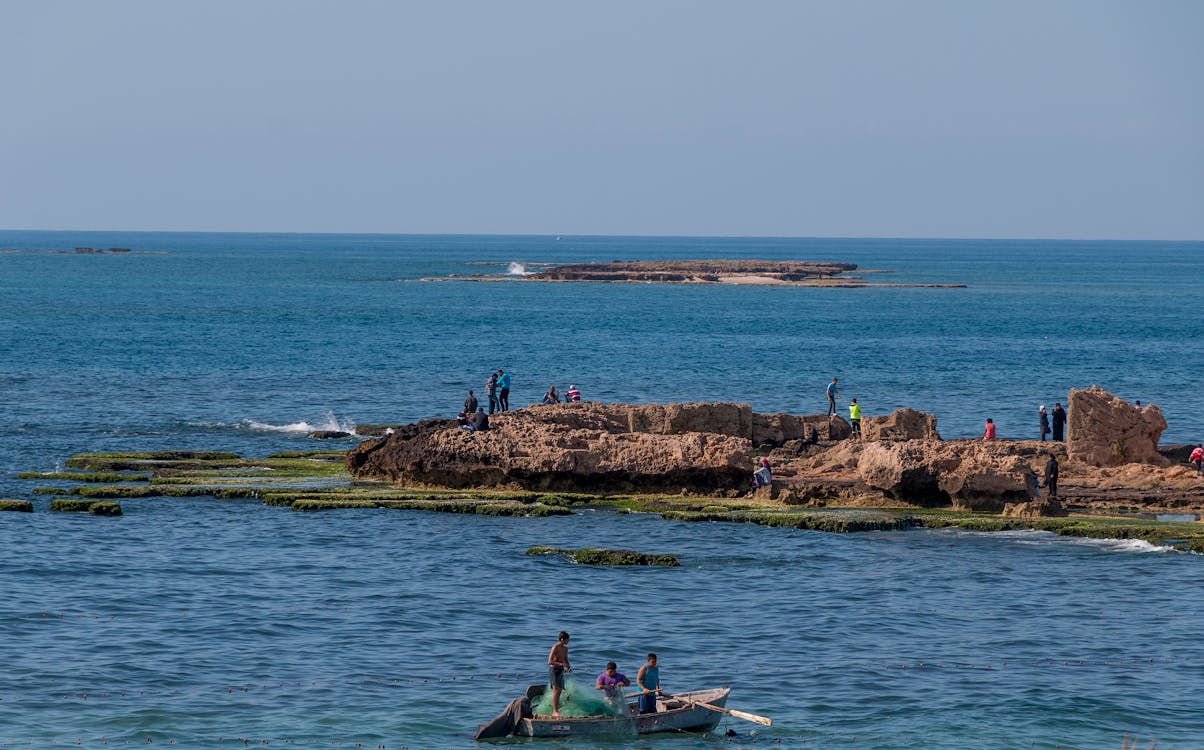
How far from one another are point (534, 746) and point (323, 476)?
25873mm

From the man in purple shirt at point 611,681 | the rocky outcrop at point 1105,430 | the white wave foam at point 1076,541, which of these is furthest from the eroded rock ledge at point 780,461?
the man in purple shirt at point 611,681

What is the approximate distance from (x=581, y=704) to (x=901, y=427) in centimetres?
2966

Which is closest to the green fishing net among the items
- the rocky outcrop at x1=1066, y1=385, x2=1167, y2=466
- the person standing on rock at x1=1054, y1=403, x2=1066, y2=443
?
the rocky outcrop at x1=1066, y1=385, x2=1167, y2=466

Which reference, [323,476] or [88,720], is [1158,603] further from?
[323,476]

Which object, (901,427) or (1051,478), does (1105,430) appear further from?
(901,427)

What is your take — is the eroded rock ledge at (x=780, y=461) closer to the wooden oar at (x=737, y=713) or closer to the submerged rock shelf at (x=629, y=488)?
the submerged rock shelf at (x=629, y=488)

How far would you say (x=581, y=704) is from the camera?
84.8 feet

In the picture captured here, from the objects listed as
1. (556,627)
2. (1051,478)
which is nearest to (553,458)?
(556,627)

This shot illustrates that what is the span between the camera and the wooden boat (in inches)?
1010

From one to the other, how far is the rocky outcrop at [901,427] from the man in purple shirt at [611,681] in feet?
92.1

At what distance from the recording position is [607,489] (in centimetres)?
4634

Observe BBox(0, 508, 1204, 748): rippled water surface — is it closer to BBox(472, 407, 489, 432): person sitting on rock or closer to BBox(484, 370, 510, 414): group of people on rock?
BBox(472, 407, 489, 432): person sitting on rock

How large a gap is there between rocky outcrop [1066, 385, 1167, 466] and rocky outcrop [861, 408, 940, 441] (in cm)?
517

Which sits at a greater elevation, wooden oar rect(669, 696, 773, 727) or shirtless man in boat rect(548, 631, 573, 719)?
shirtless man in boat rect(548, 631, 573, 719)
